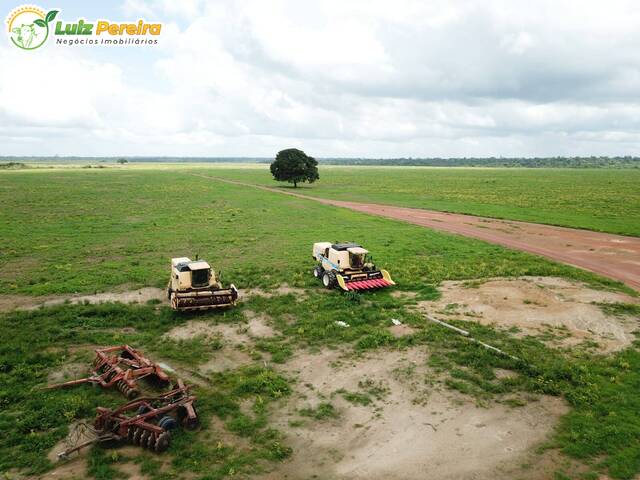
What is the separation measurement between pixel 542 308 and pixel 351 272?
9331mm

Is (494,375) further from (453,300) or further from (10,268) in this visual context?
(10,268)

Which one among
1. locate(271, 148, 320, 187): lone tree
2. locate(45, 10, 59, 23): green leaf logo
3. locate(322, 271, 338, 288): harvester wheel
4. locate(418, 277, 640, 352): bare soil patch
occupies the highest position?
locate(45, 10, 59, 23): green leaf logo

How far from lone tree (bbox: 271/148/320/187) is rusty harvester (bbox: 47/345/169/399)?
74.3m

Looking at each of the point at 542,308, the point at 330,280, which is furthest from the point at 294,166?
the point at 542,308

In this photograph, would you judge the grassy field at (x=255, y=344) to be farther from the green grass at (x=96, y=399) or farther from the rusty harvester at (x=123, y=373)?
the rusty harvester at (x=123, y=373)

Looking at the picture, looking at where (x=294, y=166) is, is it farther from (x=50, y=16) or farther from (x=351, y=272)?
(x=351, y=272)

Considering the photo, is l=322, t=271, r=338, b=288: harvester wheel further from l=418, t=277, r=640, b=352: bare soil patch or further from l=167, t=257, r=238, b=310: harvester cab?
l=167, t=257, r=238, b=310: harvester cab

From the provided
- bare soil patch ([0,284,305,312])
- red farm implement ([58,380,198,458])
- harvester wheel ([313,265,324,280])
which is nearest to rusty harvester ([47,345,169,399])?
red farm implement ([58,380,198,458])

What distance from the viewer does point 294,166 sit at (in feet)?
285

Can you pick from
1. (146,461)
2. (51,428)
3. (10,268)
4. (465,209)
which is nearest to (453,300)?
(146,461)

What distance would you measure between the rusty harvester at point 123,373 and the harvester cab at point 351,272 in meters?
10.8

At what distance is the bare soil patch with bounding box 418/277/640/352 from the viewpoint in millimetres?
17328

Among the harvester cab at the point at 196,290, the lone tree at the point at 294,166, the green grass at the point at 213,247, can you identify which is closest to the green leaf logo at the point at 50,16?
the green grass at the point at 213,247

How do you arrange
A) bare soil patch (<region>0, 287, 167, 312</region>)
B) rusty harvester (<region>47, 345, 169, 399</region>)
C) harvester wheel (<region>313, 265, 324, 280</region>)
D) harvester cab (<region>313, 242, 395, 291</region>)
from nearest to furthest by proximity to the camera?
1. rusty harvester (<region>47, 345, 169, 399</region>)
2. bare soil patch (<region>0, 287, 167, 312</region>)
3. harvester cab (<region>313, 242, 395, 291</region>)
4. harvester wheel (<region>313, 265, 324, 280</region>)
